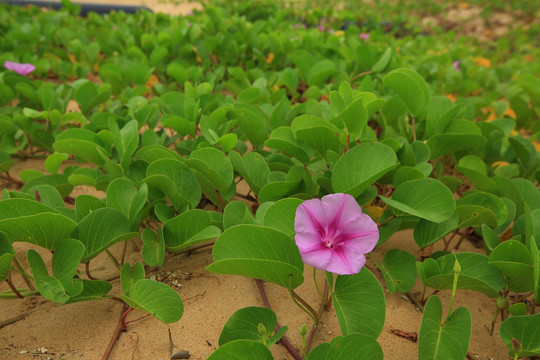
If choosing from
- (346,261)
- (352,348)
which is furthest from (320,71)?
(352,348)

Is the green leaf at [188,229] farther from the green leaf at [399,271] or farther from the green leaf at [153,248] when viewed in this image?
the green leaf at [399,271]

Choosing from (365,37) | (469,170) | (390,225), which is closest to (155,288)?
(390,225)

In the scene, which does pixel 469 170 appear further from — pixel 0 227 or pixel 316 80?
pixel 0 227

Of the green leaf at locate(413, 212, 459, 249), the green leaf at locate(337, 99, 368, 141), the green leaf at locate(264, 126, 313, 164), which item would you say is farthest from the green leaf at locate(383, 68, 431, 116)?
the green leaf at locate(413, 212, 459, 249)

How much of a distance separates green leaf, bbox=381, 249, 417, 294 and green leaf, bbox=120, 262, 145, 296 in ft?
1.93

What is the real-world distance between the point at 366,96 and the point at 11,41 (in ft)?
7.88

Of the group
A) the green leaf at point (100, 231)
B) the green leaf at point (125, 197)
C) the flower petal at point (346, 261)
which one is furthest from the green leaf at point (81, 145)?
the flower petal at point (346, 261)

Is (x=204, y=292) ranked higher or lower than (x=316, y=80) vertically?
lower

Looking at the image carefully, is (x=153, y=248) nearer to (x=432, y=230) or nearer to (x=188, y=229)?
(x=188, y=229)

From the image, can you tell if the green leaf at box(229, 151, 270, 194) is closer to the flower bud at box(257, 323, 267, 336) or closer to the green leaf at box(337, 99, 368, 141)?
the green leaf at box(337, 99, 368, 141)

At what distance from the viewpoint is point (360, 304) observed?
91cm

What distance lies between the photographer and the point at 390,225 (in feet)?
3.92

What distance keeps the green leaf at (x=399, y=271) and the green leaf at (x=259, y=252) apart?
0.33 m

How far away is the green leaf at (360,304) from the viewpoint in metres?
0.88
